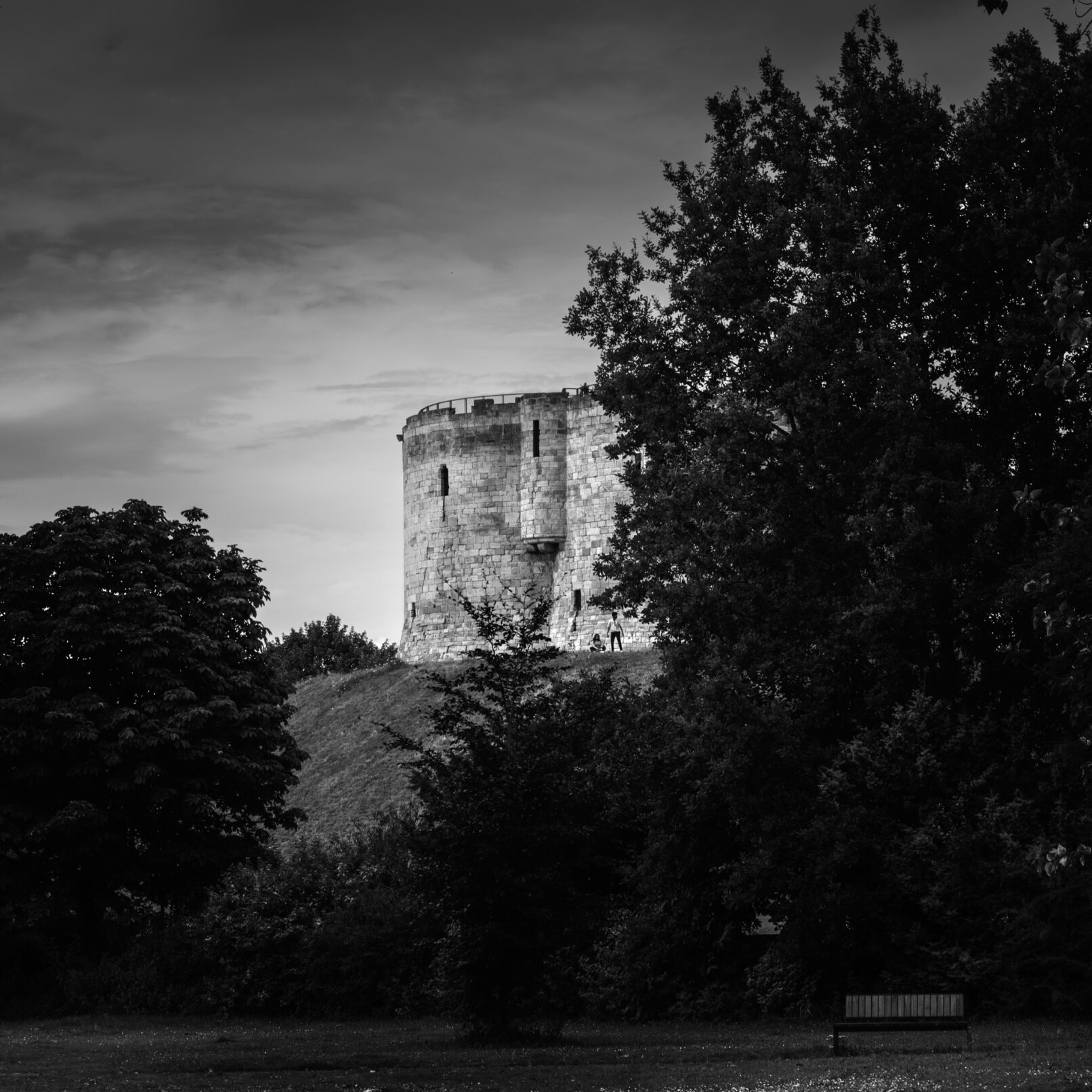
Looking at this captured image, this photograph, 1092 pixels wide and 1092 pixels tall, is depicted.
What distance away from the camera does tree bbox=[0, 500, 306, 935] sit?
3039 cm

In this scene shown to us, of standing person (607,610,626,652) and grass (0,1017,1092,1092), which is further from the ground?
standing person (607,610,626,652)

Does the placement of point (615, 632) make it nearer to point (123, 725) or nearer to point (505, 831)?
point (123, 725)

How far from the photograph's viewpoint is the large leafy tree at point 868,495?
24859 mm

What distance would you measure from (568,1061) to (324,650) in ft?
252

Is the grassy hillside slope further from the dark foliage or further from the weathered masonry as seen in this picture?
the dark foliage

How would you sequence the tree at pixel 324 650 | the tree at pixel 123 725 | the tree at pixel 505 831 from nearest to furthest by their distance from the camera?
the tree at pixel 505 831, the tree at pixel 123 725, the tree at pixel 324 650

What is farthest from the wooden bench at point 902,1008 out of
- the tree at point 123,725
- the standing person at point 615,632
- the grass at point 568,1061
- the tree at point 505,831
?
the standing person at point 615,632

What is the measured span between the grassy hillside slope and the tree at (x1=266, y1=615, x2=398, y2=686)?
72.8 ft

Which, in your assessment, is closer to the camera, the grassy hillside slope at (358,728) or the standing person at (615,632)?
the grassy hillside slope at (358,728)

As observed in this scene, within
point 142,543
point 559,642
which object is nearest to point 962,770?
point 142,543

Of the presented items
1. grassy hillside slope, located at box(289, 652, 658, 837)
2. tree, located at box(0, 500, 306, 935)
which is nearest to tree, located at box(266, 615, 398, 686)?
grassy hillside slope, located at box(289, 652, 658, 837)

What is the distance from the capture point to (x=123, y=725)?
102ft

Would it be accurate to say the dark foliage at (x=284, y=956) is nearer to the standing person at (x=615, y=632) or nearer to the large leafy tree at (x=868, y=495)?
the large leafy tree at (x=868, y=495)

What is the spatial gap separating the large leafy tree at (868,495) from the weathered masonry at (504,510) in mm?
32531
